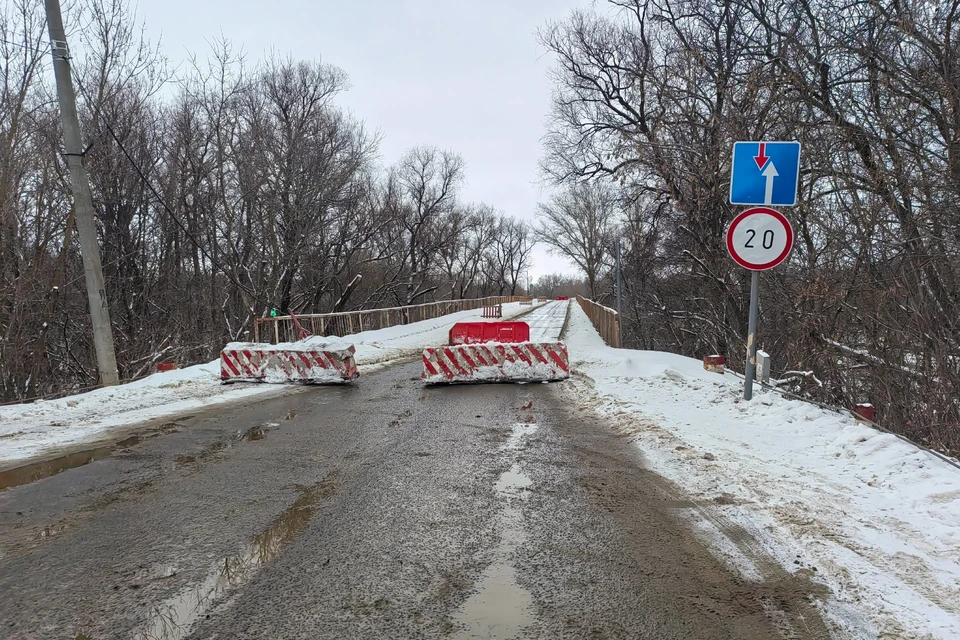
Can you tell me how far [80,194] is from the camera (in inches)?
371

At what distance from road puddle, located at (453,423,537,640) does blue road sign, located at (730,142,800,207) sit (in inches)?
209

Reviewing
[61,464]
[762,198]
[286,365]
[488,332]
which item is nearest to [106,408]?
[61,464]

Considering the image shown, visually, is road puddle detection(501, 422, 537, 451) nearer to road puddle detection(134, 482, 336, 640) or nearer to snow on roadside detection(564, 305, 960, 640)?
snow on roadside detection(564, 305, 960, 640)

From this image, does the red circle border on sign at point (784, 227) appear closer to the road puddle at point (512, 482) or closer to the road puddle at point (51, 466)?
the road puddle at point (512, 482)

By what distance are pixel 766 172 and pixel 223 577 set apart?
712 cm

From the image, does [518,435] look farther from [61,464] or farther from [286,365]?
[286,365]

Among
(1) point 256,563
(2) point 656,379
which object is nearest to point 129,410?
(1) point 256,563

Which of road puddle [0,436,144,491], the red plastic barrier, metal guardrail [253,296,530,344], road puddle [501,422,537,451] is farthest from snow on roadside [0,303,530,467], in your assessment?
metal guardrail [253,296,530,344]

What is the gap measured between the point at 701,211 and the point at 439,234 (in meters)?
31.9

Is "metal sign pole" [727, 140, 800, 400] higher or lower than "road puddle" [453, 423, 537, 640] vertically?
higher

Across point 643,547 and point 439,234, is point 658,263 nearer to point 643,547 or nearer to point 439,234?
point 643,547

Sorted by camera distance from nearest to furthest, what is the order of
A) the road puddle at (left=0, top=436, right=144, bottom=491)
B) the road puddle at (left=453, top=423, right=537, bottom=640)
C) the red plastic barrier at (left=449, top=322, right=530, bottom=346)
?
the road puddle at (left=453, top=423, right=537, bottom=640) → the road puddle at (left=0, top=436, right=144, bottom=491) → the red plastic barrier at (left=449, top=322, right=530, bottom=346)

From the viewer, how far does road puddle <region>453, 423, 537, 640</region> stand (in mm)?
2463

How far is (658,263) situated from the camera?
63.7 feet
